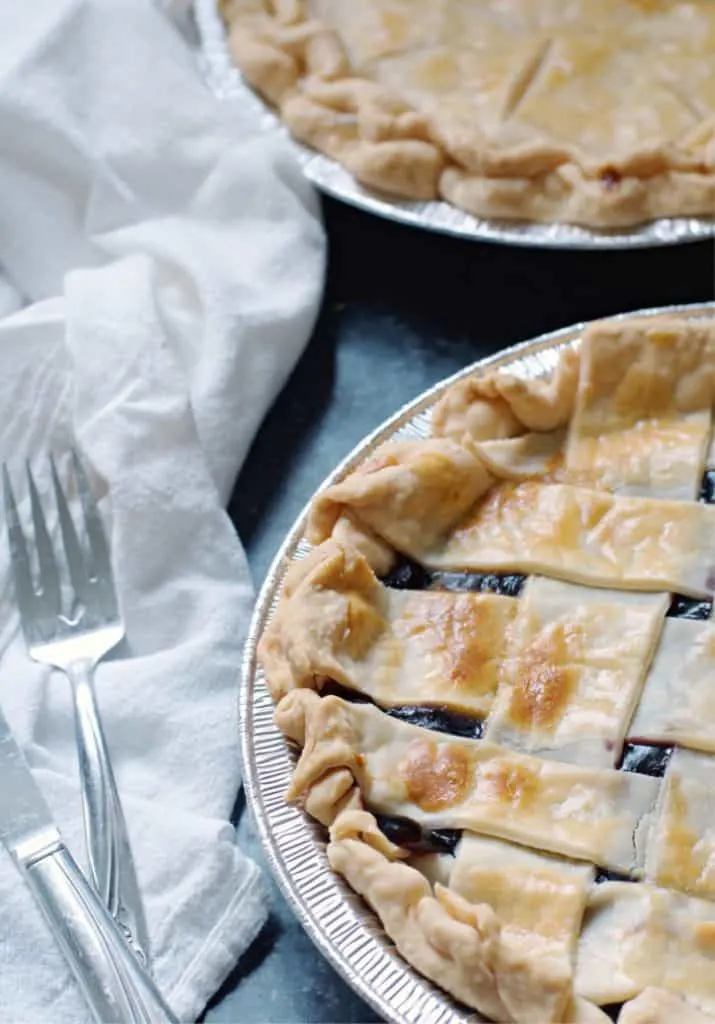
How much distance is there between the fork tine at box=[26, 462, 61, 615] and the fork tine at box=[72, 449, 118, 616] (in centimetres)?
5

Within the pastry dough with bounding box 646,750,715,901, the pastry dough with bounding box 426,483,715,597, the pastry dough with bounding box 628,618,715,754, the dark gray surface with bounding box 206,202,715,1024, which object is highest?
the pastry dough with bounding box 426,483,715,597

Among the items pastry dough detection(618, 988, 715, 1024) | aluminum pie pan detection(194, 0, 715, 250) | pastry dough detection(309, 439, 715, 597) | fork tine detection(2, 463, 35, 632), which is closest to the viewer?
pastry dough detection(618, 988, 715, 1024)

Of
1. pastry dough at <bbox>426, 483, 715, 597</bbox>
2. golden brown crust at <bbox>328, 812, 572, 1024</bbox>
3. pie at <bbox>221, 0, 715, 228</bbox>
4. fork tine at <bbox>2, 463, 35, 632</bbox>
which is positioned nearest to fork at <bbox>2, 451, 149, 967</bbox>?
fork tine at <bbox>2, 463, 35, 632</bbox>

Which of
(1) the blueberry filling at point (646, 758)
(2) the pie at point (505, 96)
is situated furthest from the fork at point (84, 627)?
(2) the pie at point (505, 96)

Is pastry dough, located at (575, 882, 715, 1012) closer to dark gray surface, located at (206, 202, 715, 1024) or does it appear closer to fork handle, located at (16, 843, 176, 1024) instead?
fork handle, located at (16, 843, 176, 1024)

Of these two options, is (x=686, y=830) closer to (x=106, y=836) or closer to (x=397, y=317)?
(x=106, y=836)

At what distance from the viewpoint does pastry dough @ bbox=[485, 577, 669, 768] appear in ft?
4.56

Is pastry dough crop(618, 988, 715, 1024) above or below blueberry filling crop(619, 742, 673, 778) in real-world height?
below

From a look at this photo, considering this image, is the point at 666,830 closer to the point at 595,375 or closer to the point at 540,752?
the point at 540,752

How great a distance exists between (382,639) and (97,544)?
47 centimetres

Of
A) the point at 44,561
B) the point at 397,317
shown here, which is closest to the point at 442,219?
the point at 397,317

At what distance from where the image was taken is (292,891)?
1353mm

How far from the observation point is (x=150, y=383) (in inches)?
73.8

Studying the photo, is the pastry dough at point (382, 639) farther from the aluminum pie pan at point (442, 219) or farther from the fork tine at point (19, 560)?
the aluminum pie pan at point (442, 219)
